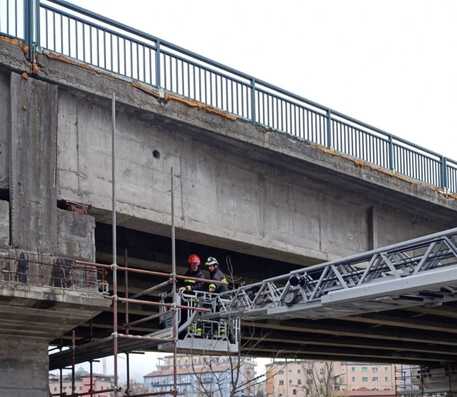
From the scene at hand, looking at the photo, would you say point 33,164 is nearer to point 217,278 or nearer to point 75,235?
point 75,235

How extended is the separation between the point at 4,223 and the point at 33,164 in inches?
40.2

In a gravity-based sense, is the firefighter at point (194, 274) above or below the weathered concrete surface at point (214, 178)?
below

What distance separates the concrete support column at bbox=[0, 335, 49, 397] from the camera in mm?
12133

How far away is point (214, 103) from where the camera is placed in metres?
16.1

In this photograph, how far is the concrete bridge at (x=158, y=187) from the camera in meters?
12.2

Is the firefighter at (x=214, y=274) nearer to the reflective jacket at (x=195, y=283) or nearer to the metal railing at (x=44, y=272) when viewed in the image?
the reflective jacket at (x=195, y=283)

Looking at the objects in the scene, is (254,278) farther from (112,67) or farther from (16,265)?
(16,265)

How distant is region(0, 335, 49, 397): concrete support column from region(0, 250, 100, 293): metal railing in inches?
47.1

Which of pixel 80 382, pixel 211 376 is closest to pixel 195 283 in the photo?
pixel 211 376

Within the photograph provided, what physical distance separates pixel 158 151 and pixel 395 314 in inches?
468

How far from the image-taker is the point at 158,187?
14.3 metres

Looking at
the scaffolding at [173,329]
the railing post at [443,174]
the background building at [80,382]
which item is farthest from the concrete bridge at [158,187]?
the background building at [80,382]

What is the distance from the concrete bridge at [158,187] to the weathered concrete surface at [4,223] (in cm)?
1

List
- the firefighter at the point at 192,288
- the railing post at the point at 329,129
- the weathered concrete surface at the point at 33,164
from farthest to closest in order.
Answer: the railing post at the point at 329,129, the firefighter at the point at 192,288, the weathered concrete surface at the point at 33,164
